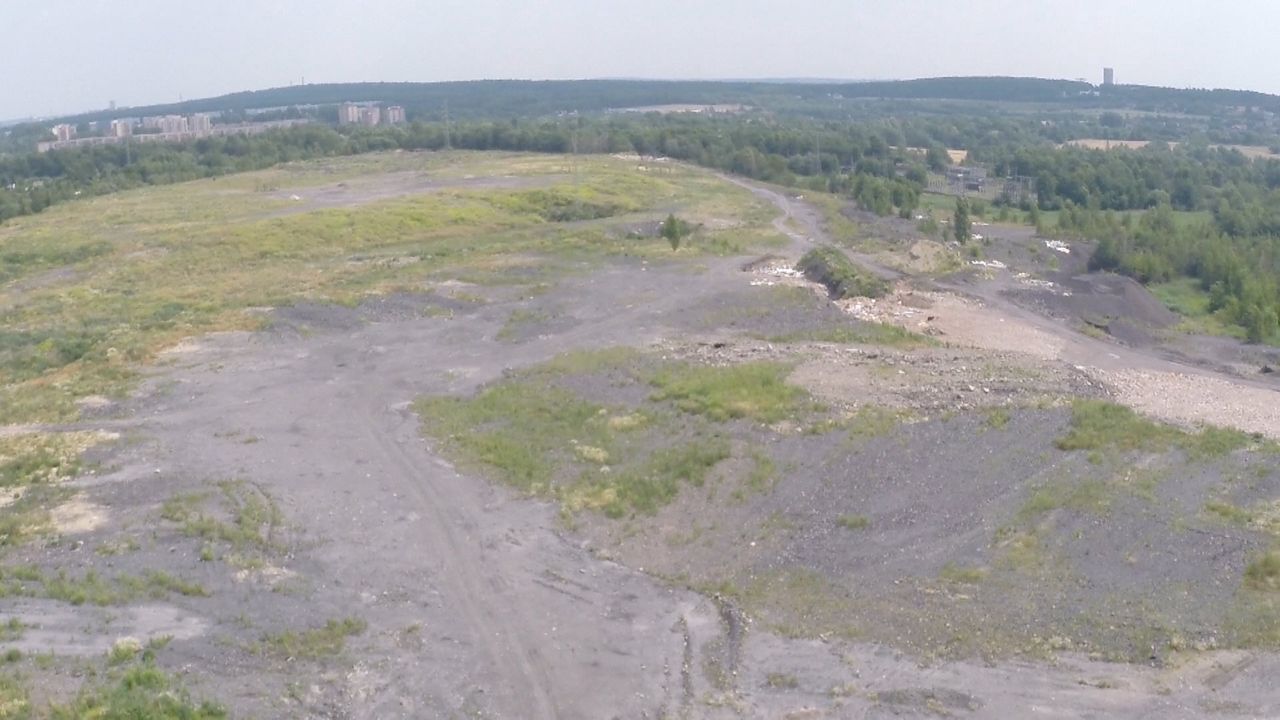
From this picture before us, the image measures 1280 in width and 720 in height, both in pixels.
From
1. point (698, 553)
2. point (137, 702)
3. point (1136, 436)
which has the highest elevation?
point (1136, 436)

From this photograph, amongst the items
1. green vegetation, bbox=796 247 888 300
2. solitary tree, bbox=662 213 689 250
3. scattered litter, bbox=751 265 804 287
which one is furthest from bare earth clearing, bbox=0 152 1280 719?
solitary tree, bbox=662 213 689 250

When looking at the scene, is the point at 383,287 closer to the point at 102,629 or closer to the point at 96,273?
Answer: the point at 96,273

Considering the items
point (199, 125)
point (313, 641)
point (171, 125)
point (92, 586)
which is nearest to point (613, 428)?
point (313, 641)

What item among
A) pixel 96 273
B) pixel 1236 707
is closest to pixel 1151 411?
pixel 1236 707

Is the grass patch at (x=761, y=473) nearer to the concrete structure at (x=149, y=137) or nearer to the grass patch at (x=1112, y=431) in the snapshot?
the grass patch at (x=1112, y=431)

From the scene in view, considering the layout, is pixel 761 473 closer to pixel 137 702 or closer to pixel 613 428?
pixel 613 428

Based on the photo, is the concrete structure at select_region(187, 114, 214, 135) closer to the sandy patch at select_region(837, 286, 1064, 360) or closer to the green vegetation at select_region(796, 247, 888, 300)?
the green vegetation at select_region(796, 247, 888, 300)

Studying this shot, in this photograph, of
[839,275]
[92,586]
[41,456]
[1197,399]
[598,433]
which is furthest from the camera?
[839,275]
